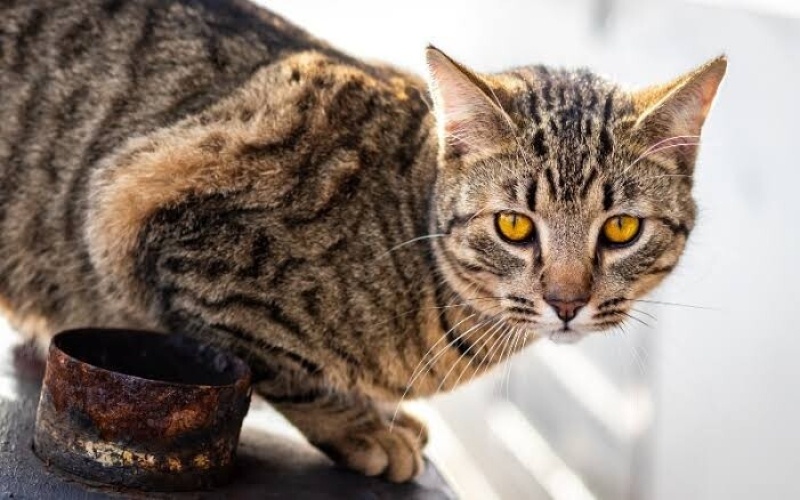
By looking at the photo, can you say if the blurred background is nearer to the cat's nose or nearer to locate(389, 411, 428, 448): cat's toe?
locate(389, 411, 428, 448): cat's toe

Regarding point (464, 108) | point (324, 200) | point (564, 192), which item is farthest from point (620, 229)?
point (324, 200)

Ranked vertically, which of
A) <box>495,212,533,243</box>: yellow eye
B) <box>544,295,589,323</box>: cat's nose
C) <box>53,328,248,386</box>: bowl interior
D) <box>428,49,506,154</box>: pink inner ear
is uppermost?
<box>428,49,506,154</box>: pink inner ear

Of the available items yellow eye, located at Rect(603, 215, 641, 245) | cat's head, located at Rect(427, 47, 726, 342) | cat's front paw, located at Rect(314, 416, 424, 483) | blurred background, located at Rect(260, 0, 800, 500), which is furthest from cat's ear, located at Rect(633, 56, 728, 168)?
cat's front paw, located at Rect(314, 416, 424, 483)

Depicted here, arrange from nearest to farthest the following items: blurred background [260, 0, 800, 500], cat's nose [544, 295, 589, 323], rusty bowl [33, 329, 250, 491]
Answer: rusty bowl [33, 329, 250, 491], cat's nose [544, 295, 589, 323], blurred background [260, 0, 800, 500]

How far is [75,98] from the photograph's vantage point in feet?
5.83

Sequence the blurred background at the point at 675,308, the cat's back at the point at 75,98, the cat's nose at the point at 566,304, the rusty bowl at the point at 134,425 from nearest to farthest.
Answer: the rusty bowl at the point at 134,425 → the cat's nose at the point at 566,304 → the cat's back at the point at 75,98 → the blurred background at the point at 675,308

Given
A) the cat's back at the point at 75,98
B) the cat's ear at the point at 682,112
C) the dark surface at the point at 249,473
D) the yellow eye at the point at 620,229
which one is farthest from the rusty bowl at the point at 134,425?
the cat's ear at the point at 682,112

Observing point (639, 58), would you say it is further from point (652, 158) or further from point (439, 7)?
point (652, 158)

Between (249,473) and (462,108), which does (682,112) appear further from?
(249,473)

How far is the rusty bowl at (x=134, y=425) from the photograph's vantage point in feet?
4.23

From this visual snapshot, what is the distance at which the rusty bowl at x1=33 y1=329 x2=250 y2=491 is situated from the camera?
50.7 inches

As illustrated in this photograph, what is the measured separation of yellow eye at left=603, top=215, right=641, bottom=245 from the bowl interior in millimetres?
541

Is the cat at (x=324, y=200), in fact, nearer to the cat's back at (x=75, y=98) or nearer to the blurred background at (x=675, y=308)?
the cat's back at (x=75, y=98)

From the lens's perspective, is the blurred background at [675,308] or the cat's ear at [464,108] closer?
the cat's ear at [464,108]
